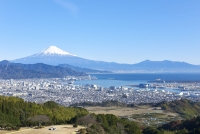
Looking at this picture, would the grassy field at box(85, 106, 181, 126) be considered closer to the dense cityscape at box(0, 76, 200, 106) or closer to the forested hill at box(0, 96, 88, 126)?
the forested hill at box(0, 96, 88, 126)

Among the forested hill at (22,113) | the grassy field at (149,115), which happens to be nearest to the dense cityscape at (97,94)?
the grassy field at (149,115)

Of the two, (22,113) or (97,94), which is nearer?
(22,113)

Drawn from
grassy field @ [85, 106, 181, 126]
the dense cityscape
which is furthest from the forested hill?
the dense cityscape

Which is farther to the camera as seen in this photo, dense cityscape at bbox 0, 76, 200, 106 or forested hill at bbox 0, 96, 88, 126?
dense cityscape at bbox 0, 76, 200, 106

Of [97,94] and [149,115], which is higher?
[97,94]

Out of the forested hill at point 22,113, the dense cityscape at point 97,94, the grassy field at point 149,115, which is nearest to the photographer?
the forested hill at point 22,113

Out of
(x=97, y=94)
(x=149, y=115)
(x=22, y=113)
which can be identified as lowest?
(x=149, y=115)

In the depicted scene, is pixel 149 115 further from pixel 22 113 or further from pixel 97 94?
pixel 97 94

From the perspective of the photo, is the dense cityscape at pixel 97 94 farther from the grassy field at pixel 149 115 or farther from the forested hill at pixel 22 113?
the forested hill at pixel 22 113

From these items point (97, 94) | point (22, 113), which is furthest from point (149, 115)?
point (97, 94)

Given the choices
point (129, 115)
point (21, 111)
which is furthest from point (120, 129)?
point (129, 115)

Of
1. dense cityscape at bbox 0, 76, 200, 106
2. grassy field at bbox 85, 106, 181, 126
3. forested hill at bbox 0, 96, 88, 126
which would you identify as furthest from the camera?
dense cityscape at bbox 0, 76, 200, 106

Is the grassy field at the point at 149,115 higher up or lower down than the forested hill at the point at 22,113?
lower down

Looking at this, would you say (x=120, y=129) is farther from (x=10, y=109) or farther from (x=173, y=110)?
(x=173, y=110)
